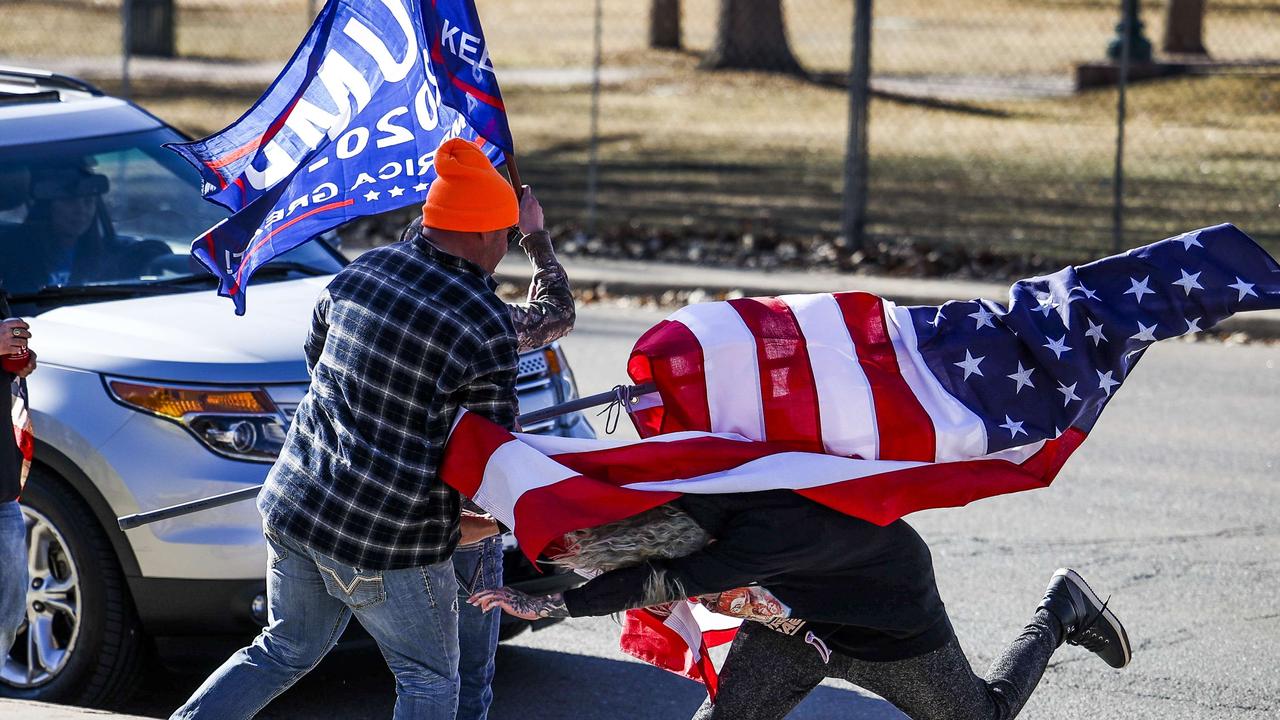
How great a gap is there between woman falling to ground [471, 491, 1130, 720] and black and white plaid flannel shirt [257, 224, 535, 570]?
0.29m

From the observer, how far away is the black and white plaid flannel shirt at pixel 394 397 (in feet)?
12.4

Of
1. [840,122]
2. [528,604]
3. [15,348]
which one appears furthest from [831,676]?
[840,122]

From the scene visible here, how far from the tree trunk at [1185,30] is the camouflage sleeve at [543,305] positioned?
2155 cm

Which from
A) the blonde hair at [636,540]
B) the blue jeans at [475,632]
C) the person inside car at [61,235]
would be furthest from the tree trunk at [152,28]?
the blonde hair at [636,540]

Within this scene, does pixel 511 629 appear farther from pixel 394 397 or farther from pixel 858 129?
pixel 858 129

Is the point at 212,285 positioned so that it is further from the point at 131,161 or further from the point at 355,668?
the point at 355,668

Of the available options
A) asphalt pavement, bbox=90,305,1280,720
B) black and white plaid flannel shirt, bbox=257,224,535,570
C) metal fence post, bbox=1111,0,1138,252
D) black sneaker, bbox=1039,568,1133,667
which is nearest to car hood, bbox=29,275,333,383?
asphalt pavement, bbox=90,305,1280,720

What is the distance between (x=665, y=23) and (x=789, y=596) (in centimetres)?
2536

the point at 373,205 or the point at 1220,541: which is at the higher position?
the point at 373,205

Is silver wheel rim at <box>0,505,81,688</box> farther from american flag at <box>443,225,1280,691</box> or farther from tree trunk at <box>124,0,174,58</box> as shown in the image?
tree trunk at <box>124,0,174,58</box>

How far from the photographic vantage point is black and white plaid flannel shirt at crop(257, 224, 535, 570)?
3791mm

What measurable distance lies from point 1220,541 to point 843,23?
29145 mm

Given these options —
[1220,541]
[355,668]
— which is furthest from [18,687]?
[1220,541]

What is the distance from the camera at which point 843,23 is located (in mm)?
34812
